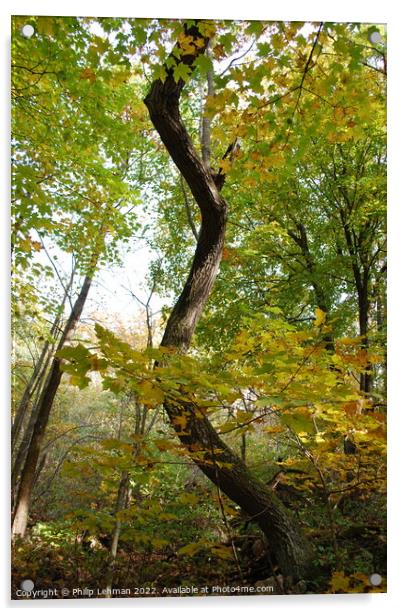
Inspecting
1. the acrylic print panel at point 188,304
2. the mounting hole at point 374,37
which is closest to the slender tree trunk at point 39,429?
the acrylic print panel at point 188,304

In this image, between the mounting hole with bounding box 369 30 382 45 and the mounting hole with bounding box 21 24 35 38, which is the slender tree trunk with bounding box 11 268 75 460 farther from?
the mounting hole with bounding box 369 30 382 45

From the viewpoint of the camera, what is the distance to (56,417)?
2.74 meters

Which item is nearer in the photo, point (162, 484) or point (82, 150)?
point (162, 484)

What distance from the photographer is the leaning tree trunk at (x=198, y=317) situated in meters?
1.97

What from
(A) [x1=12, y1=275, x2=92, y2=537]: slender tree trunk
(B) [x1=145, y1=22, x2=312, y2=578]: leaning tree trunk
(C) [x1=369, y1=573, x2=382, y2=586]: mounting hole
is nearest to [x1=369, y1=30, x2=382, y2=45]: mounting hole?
(B) [x1=145, y1=22, x2=312, y2=578]: leaning tree trunk

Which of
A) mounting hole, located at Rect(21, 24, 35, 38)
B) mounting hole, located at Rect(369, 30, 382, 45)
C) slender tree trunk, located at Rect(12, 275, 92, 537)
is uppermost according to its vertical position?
mounting hole, located at Rect(369, 30, 382, 45)

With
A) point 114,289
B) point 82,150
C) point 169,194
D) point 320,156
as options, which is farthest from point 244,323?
point 82,150

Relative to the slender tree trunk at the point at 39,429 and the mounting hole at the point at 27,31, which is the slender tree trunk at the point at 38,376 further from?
the mounting hole at the point at 27,31

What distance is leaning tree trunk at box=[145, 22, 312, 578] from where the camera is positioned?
1.97 metres

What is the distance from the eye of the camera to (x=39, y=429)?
2650 mm

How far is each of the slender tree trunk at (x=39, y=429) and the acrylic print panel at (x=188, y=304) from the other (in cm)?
1

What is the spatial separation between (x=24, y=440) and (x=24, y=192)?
132cm

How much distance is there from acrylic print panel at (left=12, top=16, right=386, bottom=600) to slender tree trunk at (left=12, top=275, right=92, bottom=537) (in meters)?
0.01

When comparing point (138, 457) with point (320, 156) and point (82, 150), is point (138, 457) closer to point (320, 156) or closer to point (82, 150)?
point (82, 150)
